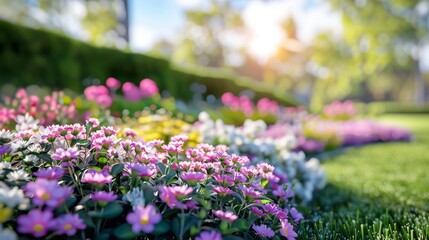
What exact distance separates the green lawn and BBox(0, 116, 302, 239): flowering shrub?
575mm

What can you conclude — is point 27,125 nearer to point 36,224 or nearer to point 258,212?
point 36,224

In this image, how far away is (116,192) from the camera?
63.4 inches

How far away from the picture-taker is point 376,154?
267 inches

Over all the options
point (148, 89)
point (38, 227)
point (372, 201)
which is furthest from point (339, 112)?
point (38, 227)

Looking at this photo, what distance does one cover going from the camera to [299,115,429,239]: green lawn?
2182mm

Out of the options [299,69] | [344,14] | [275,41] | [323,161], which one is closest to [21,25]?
[323,161]

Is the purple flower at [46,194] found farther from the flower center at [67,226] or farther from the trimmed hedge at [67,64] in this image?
the trimmed hedge at [67,64]

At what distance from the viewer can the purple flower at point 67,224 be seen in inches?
45.4

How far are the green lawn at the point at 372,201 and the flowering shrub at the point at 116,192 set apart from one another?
57 centimetres

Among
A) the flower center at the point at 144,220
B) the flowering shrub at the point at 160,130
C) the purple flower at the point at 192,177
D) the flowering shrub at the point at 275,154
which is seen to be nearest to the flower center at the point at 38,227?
the flower center at the point at 144,220

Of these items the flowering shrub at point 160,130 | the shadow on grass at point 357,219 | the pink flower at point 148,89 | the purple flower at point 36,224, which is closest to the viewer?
the purple flower at point 36,224

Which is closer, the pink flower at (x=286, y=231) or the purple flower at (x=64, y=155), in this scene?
the purple flower at (x=64, y=155)

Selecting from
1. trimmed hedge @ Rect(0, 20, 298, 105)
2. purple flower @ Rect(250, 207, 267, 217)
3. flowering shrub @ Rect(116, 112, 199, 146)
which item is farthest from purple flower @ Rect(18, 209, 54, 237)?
trimmed hedge @ Rect(0, 20, 298, 105)

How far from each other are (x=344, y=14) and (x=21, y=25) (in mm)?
Answer: 25416
